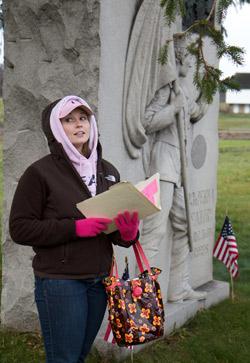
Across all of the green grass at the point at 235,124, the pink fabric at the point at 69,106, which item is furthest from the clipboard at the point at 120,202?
the green grass at the point at 235,124

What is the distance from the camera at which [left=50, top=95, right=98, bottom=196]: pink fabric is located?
2975 mm

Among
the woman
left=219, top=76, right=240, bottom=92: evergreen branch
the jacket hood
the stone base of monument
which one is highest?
left=219, top=76, right=240, bottom=92: evergreen branch

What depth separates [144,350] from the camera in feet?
15.9

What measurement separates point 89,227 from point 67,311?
433 millimetres

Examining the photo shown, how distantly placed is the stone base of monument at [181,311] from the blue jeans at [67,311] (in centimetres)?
150

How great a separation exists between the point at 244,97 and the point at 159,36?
209 feet

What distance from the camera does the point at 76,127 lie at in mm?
3010

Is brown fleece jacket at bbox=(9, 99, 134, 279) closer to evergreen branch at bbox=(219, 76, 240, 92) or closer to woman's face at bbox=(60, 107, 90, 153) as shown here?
woman's face at bbox=(60, 107, 90, 153)

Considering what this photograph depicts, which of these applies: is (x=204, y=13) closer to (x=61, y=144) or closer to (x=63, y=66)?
(x=63, y=66)

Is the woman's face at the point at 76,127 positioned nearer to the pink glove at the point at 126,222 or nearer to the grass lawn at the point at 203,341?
the pink glove at the point at 126,222

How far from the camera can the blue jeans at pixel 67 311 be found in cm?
295

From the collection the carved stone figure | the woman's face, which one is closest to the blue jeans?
the woman's face

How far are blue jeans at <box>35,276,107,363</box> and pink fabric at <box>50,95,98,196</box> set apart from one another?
0.48 metres


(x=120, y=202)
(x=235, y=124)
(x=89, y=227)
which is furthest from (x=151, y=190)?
(x=235, y=124)
